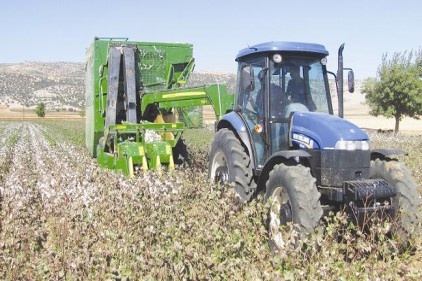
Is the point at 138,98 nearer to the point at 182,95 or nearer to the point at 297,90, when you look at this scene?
the point at 182,95

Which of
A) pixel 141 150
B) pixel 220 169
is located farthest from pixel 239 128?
pixel 141 150

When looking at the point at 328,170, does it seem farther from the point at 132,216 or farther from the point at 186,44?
the point at 186,44

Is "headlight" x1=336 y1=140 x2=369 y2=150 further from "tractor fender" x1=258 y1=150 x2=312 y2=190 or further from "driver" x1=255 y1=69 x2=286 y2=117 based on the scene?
"driver" x1=255 y1=69 x2=286 y2=117

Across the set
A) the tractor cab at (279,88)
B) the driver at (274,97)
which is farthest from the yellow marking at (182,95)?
the driver at (274,97)

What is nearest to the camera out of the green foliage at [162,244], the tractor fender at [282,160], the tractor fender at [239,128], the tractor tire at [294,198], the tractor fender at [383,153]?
the green foliage at [162,244]

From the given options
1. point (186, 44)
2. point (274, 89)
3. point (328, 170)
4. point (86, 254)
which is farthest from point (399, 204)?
point (186, 44)

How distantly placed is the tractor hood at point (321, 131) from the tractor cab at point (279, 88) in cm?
23

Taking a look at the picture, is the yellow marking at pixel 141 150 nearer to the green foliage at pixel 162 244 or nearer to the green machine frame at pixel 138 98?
the green machine frame at pixel 138 98

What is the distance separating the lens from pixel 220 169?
752 centimetres

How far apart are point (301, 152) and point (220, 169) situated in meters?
1.93

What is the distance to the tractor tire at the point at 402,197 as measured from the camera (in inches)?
222

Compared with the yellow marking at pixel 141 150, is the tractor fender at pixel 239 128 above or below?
above

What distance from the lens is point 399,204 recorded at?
5.76m

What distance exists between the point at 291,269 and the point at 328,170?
2175 mm
